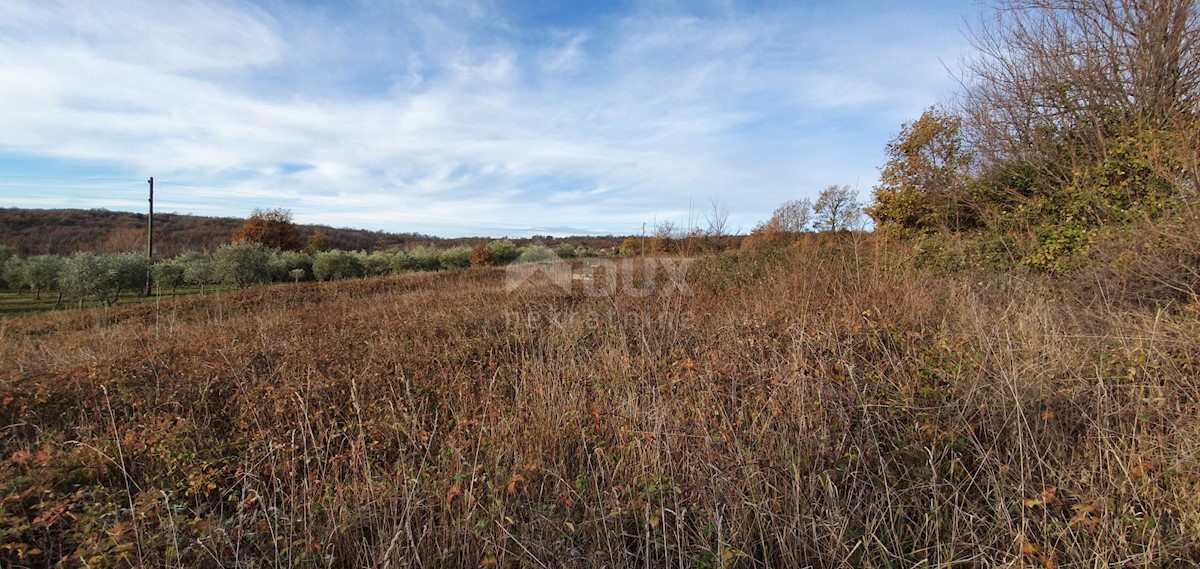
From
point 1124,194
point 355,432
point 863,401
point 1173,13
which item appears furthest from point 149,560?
point 1173,13

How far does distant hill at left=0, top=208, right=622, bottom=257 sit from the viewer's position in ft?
99.8

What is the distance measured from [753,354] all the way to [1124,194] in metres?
5.96

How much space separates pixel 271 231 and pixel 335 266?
12356 millimetres

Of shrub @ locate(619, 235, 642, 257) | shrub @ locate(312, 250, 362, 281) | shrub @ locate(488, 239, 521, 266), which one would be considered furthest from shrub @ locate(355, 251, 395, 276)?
shrub @ locate(619, 235, 642, 257)

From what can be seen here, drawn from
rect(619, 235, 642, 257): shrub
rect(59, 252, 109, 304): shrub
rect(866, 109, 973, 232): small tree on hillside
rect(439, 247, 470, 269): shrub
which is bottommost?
rect(59, 252, 109, 304): shrub

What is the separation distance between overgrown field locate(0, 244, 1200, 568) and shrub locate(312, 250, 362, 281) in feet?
50.5

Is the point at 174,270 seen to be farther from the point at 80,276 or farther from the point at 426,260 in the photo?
the point at 426,260

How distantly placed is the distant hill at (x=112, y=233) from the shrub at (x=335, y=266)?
11.6 metres

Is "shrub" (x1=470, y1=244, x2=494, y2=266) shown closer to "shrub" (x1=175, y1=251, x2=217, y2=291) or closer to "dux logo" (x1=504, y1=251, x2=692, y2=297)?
"shrub" (x1=175, y1=251, x2=217, y2=291)

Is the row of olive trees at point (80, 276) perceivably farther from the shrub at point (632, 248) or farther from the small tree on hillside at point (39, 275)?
the shrub at point (632, 248)

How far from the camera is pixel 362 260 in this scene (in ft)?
70.0

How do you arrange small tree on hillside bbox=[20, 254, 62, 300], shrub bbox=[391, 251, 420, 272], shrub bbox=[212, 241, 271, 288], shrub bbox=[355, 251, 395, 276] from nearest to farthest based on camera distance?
small tree on hillside bbox=[20, 254, 62, 300] → shrub bbox=[212, 241, 271, 288] → shrub bbox=[355, 251, 395, 276] → shrub bbox=[391, 251, 420, 272]

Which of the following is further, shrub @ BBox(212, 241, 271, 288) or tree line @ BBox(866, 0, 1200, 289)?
shrub @ BBox(212, 241, 271, 288)

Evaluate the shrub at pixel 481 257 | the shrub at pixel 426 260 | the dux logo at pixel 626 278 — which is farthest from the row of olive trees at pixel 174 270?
the dux logo at pixel 626 278
